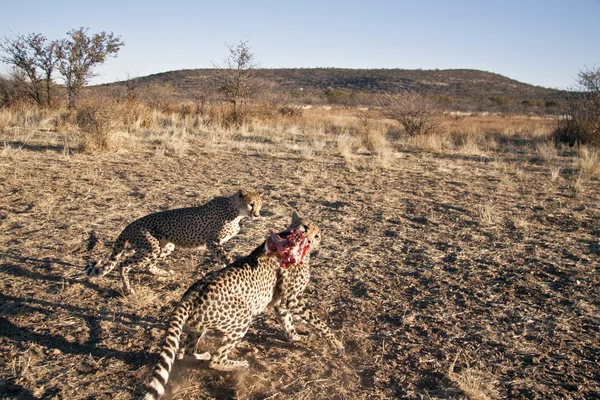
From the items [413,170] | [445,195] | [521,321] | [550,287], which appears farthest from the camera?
[413,170]

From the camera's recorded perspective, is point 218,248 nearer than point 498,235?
Yes

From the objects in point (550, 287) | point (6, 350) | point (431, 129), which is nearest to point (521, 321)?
point (550, 287)

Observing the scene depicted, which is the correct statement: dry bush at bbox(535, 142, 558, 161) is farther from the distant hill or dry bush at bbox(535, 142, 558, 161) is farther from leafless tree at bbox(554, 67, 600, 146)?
the distant hill

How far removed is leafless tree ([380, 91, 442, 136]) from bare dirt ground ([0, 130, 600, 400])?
24.5 feet

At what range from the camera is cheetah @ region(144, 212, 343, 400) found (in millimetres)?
2955

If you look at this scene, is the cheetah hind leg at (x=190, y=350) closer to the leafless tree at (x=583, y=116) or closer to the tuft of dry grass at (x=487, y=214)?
the tuft of dry grass at (x=487, y=214)

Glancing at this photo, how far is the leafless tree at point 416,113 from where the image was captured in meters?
16.1

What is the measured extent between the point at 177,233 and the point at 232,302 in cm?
181

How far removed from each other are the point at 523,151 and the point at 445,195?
7.35 metres

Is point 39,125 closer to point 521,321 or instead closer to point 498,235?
point 498,235

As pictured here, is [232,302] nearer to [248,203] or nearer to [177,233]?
[177,233]

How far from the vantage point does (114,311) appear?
413 cm

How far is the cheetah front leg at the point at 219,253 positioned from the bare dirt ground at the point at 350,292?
356 millimetres

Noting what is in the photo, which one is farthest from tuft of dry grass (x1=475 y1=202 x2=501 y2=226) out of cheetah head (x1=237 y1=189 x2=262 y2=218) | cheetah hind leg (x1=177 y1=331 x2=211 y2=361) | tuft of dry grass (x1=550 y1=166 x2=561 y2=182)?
cheetah hind leg (x1=177 y1=331 x2=211 y2=361)
